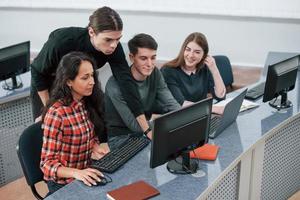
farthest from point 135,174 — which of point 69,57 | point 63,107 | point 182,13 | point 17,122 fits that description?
point 182,13

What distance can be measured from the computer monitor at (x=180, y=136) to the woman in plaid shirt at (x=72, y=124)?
303 millimetres

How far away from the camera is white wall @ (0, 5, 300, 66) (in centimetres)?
399

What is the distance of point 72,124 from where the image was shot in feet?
6.74

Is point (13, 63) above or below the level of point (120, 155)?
above

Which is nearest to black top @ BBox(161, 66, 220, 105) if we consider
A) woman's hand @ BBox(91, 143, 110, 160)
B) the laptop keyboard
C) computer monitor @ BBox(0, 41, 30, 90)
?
the laptop keyboard

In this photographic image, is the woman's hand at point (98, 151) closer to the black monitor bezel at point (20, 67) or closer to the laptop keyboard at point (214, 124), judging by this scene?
the laptop keyboard at point (214, 124)

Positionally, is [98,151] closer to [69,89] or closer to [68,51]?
[69,89]

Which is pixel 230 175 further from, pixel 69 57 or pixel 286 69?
pixel 69 57

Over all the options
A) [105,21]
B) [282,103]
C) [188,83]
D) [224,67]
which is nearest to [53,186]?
[105,21]

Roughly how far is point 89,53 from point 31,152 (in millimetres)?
636

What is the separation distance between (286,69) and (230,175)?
813 mm

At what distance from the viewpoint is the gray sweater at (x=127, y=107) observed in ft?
8.01

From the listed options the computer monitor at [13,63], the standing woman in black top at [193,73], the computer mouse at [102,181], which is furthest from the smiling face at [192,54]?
the computer mouse at [102,181]

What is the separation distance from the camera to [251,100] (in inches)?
115
